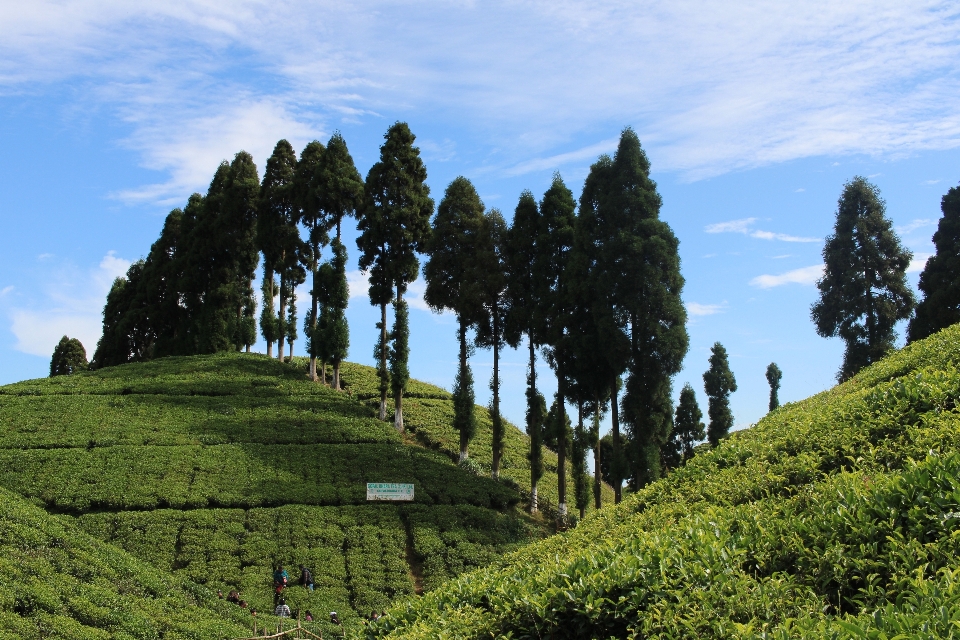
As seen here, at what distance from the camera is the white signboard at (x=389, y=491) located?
29828 millimetres

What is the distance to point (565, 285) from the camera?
3209 centimetres

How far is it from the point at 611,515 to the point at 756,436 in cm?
253

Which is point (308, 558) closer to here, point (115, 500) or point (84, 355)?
point (115, 500)

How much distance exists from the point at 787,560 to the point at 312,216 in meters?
40.0

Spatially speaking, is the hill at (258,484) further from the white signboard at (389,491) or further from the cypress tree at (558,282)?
the cypress tree at (558,282)

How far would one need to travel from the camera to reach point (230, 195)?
51375 millimetres

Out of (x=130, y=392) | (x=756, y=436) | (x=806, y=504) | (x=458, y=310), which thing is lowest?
(x=806, y=504)

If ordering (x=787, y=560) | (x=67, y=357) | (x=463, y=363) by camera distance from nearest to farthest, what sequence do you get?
(x=787, y=560) < (x=463, y=363) < (x=67, y=357)

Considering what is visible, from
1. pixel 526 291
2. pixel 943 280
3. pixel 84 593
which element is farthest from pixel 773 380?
pixel 84 593

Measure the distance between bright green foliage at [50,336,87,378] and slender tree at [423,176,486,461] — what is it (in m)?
42.9

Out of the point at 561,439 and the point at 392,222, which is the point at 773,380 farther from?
the point at 392,222

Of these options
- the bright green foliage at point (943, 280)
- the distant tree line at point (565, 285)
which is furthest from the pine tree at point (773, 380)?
the bright green foliage at point (943, 280)

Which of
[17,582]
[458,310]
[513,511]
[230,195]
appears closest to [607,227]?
[458,310]

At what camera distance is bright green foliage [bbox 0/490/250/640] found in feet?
54.2
